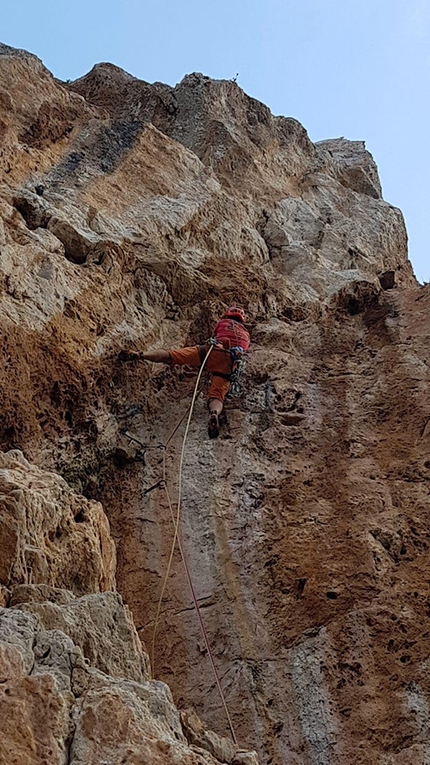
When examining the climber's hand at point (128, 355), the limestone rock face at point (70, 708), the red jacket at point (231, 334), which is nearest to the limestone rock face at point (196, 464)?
the limestone rock face at point (70, 708)

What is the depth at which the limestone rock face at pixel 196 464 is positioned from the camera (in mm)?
4629

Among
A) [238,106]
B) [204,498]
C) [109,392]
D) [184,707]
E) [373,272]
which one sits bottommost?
[184,707]

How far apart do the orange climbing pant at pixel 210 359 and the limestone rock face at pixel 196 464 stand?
0.31 m

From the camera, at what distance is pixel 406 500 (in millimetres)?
7445

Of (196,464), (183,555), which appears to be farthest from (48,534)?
(196,464)

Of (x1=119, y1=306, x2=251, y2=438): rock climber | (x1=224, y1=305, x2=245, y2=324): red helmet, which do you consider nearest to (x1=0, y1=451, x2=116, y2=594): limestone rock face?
(x1=119, y1=306, x2=251, y2=438): rock climber

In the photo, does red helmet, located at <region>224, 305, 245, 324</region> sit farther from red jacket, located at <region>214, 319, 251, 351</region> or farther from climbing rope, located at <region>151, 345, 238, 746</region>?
climbing rope, located at <region>151, 345, 238, 746</region>

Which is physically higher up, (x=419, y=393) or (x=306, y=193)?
(x=306, y=193)

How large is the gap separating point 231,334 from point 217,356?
0.45 metres

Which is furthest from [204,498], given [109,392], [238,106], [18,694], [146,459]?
[238,106]

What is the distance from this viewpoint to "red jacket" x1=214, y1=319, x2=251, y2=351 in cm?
945

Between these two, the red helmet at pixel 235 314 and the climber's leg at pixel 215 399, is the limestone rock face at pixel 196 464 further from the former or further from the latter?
the red helmet at pixel 235 314

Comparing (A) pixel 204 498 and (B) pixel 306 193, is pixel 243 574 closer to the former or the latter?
(A) pixel 204 498

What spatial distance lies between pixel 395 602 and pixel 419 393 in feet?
10.1
